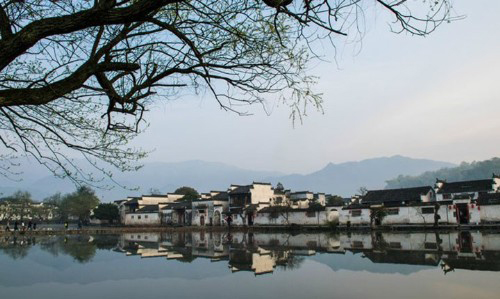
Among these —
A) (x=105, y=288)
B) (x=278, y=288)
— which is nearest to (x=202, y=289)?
(x=278, y=288)

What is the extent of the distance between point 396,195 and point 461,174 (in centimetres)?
9299

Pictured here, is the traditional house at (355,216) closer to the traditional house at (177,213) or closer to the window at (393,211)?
the window at (393,211)

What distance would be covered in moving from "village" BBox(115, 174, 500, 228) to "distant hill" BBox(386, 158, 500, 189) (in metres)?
65.8

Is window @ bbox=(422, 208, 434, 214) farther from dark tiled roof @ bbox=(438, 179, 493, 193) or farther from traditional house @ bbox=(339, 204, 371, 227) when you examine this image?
dark tiled roof @ bbox=(438, 179, 493, 193)

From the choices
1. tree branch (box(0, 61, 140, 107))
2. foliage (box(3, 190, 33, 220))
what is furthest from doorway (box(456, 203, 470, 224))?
foliage (box(3, 190, 33, 220))

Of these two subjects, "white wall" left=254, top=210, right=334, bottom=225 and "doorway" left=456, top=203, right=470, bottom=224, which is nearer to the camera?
"doorway" left=456, top=203, right=470, bottom=224

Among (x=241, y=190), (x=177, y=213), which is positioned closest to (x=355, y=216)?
(x=241, y=190)

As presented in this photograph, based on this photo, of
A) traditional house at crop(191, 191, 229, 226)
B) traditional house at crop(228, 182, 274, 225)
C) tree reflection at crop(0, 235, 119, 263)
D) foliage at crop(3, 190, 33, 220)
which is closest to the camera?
tree reflection at crop(0, 235, 119, 263)

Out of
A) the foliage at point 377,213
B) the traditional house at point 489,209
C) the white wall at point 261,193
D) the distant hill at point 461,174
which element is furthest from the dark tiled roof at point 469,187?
the distant hill at point 461,174

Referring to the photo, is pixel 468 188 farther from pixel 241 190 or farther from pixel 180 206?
pixel 180 206

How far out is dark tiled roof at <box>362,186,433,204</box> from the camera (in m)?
36.8

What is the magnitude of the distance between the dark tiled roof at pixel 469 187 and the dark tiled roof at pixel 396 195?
1.94 m

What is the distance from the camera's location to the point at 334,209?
120 feet

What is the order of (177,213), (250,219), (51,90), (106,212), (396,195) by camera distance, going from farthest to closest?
(106,212), (177,213), (250,219), (396,195), (51,90)
